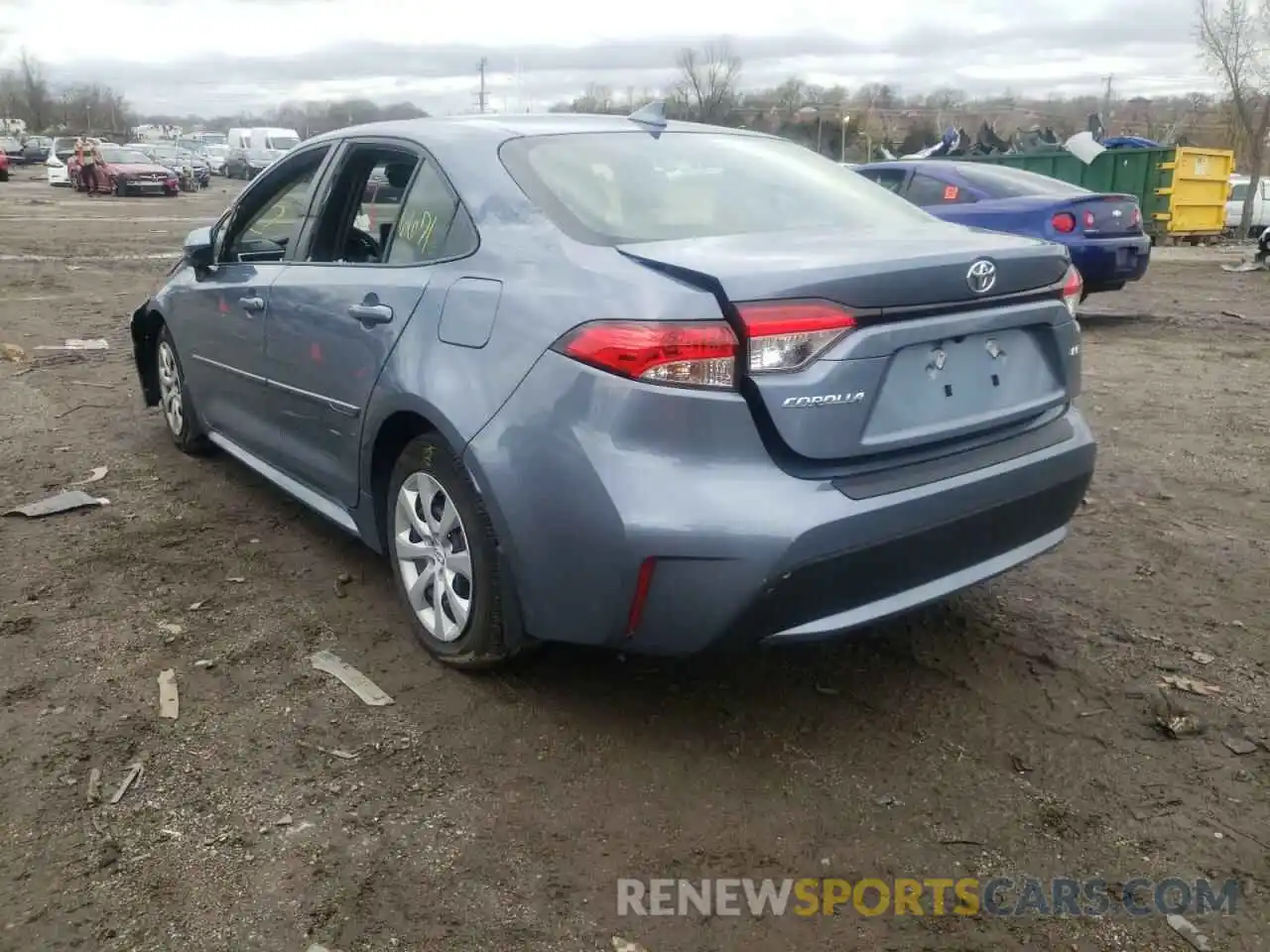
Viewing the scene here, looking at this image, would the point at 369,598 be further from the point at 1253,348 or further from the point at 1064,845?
the point at 1253,348

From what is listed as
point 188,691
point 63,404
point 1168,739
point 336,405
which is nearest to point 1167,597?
point 1168,739

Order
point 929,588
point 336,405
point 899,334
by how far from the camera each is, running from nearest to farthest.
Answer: point 899,334, point 929,588, point 336,405

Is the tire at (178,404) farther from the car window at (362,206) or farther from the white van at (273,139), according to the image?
the white van at (273,139)

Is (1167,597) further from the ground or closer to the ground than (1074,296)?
closer to the ground

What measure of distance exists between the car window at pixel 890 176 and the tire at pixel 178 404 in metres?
6.75

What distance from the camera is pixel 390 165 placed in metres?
3.65

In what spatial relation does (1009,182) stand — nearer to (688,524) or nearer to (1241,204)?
(688,524)

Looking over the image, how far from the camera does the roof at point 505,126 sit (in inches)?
135

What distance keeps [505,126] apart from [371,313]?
74 cm

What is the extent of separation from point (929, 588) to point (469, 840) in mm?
1311

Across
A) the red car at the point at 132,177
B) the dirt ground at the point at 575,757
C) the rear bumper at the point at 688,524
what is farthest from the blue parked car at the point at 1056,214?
the red car at the point at 132,177

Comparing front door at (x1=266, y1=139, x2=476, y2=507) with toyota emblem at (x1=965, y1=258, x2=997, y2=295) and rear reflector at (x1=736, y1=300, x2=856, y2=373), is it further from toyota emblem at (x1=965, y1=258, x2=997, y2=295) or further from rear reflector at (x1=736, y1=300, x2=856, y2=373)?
toyota emblem at (x1=965, y1=258, x2=997, y2=295)

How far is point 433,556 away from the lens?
3.27m

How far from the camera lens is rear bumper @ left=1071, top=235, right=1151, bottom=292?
9219mm
